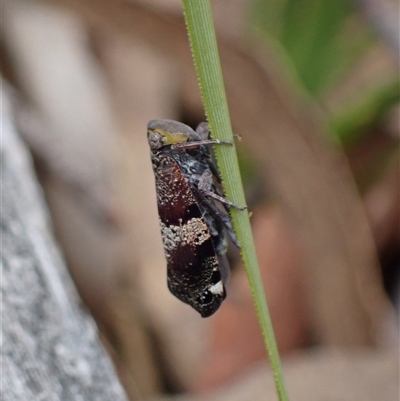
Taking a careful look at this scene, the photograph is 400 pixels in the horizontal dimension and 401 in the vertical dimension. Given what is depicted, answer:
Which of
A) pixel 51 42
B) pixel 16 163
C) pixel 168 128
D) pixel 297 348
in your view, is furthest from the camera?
pixel 51 42

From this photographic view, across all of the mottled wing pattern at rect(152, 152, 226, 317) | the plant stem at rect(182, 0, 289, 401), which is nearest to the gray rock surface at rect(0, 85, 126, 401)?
the mottled wing pattern at rect(152, 152, 226, 317)

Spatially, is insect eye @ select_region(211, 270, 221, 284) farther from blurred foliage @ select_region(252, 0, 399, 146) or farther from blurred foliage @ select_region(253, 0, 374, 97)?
blurred foliage @ select_region(253, 0, 374, 97)

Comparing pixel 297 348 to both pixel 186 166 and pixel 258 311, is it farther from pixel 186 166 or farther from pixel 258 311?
pixel 258 311

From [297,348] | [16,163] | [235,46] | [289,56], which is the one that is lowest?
[297,348]

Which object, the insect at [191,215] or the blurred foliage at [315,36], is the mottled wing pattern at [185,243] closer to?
the insect at [191,215]

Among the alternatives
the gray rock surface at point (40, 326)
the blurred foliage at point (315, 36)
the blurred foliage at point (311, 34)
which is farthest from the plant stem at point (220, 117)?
the blurred foliage at point (311, 34)

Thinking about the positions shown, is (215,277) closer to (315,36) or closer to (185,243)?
(185,243)

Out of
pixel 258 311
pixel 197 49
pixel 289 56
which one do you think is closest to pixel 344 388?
pixel 258 311
